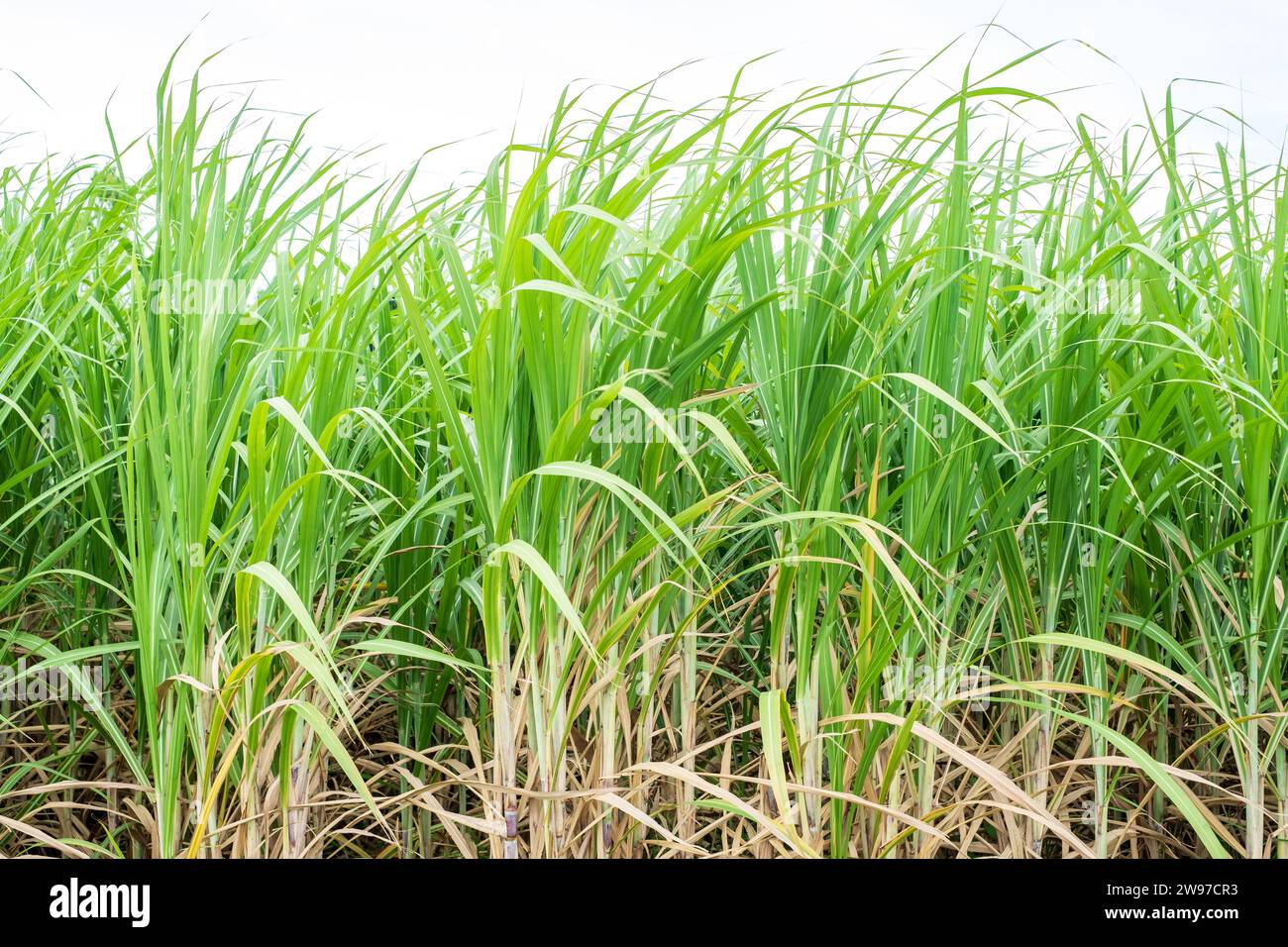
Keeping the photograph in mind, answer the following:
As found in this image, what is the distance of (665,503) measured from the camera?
1.29 metres

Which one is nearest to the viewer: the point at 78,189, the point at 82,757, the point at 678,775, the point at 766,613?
the point at 678,775

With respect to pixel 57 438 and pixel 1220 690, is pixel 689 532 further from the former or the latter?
pixel 57 438

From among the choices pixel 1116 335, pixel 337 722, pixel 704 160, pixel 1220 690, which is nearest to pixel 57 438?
pixel 337 722

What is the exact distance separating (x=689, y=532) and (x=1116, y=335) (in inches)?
24.3

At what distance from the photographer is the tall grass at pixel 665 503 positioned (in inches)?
42.1

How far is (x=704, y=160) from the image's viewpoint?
3.54 feet

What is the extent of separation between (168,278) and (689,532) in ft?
2.40

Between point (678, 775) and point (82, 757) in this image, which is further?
point (82, 757)

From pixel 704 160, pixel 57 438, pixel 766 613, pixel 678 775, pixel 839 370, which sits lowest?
pixel 678 775

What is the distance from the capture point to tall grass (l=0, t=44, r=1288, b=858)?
107 centimetres

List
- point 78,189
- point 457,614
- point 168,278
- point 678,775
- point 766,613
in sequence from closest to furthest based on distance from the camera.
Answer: point 678,775 → point 168,278 → point 457,614 → point 766,613 → point 78,189

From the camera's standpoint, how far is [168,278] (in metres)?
1.18

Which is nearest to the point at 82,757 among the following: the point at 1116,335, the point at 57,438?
the point at 57,438
